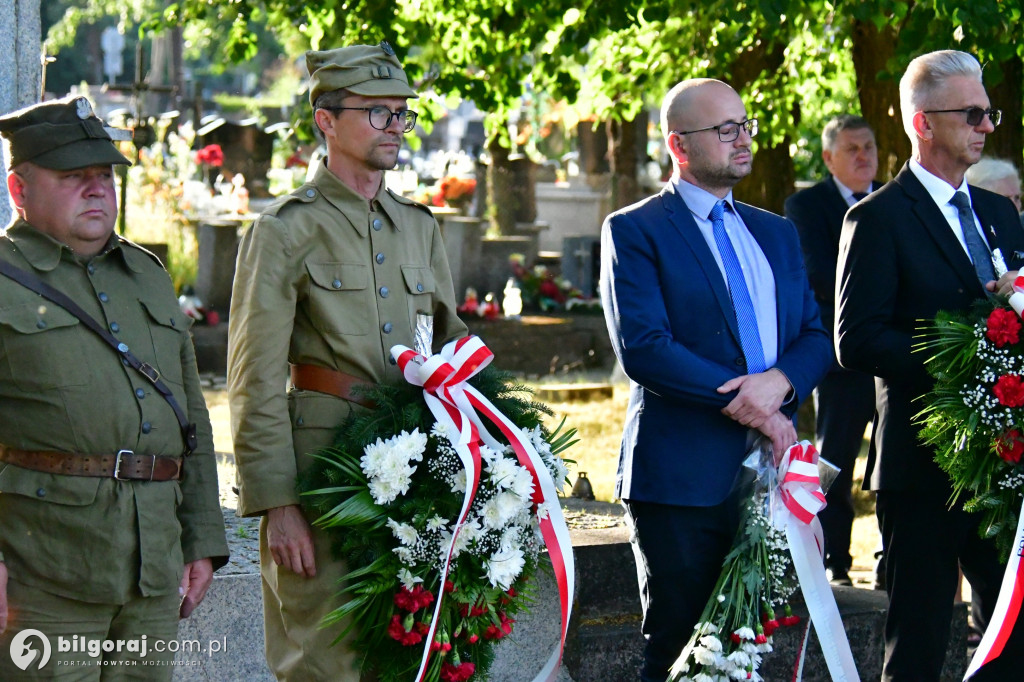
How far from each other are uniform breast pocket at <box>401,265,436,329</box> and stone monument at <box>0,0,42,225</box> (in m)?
1.79

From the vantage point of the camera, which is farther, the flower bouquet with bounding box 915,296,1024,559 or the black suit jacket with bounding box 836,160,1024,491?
the black suit jacket with bounding box 836,160,1024,491

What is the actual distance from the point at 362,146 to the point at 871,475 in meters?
2.07

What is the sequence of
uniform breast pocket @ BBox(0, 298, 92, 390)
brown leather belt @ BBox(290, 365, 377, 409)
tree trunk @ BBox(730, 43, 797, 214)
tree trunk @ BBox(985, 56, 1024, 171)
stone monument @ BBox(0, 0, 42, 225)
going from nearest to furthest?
uniform breast pocket @ BBox(0, 298, 92, 390), brown leather belt @ BBox(290, 365, 377, 409), stone monument @ BBox(0, 0, 42, 225), tree trunk @ BBox(985, 56, 1024, 171), tree trunk @ BBox(730, 43, 797, 214)

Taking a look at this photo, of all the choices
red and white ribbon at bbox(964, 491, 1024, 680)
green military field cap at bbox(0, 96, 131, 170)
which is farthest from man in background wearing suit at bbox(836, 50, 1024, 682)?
green military field cap at bbox(0, 96, 131, 170)

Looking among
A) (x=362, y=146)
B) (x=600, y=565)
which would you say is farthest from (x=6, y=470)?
(x=600, y=565)

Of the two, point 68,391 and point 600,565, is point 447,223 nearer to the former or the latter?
point 600,565

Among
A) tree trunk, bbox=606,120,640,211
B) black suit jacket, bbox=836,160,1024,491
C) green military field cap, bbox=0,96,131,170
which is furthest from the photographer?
tree trunk, bbox=606,120,640,211

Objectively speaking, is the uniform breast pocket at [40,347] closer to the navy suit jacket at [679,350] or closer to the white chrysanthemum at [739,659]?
the navy suit jacket at [679,350]

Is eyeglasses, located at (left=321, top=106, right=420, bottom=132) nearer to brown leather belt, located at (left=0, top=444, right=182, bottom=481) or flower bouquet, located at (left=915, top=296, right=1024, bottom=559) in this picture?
brown leather belt, located at (left=0, top=444, right=182, bottom=481)

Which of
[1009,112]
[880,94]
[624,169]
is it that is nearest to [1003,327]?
[1009,112]

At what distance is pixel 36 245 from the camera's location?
3.16 meters

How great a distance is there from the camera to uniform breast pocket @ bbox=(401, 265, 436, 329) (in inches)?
148

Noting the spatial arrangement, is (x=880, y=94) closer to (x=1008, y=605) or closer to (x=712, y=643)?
(x=1008, y=605)

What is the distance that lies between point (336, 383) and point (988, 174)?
10.8ft
